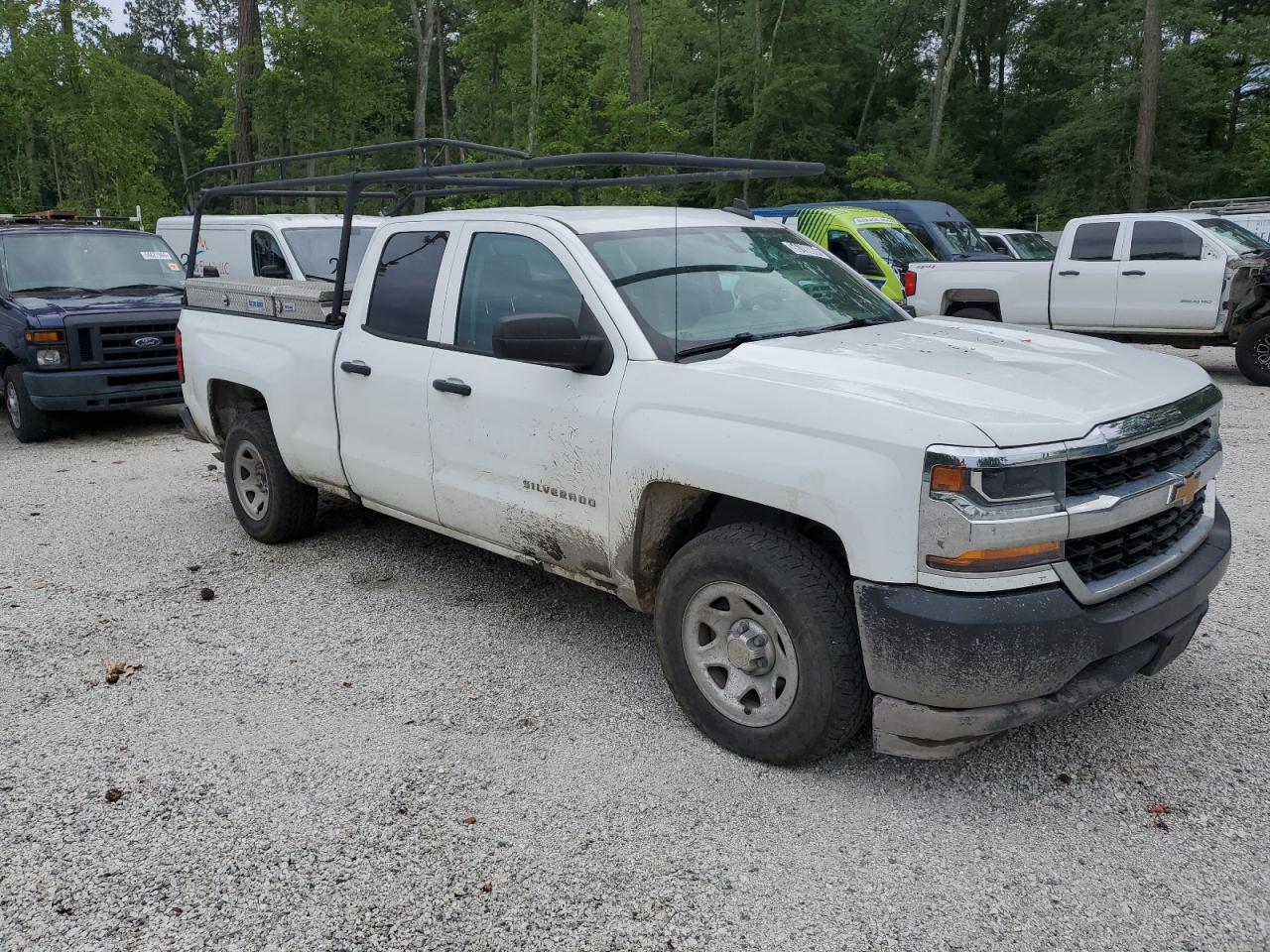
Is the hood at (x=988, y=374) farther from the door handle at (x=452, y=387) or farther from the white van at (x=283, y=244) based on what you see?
the white van at (x=283, y=244)

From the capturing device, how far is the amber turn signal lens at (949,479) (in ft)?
9.47

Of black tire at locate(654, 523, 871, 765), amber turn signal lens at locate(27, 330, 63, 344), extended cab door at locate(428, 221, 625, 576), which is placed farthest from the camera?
amber turn signal lens at locate(27, 330, 63, 344)

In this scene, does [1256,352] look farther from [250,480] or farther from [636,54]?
[636,54]

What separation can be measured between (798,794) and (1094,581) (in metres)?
1.16

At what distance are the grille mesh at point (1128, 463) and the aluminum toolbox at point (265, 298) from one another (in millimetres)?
3757

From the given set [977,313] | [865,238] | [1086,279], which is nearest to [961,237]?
[865,238]

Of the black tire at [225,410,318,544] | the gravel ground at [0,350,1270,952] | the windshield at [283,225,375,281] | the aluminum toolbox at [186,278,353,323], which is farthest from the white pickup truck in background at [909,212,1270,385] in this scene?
the black tire at [225,410,318,544]

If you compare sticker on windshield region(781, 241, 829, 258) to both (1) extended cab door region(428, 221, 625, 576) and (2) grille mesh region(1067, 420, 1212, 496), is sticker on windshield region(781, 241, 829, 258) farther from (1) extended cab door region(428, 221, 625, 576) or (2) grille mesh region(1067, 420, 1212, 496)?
(2) grille mesh region(1067, 420, 1212, 496)

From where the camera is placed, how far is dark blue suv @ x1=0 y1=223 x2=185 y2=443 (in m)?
9.16

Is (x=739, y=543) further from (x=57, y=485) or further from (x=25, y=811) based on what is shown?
(x=57, y=485)

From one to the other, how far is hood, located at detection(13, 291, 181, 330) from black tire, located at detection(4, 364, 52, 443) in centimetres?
55

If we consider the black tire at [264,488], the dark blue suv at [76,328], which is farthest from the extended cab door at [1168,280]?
the dark blue suv at [76,328]

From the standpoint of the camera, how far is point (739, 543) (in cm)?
339

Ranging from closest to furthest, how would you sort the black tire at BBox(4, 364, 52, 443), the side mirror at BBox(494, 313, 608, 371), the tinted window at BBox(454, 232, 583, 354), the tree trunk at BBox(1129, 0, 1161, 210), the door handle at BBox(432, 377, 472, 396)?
1. the side mirror at BBox(494, 313, 608, 371)
2. the tinted window at BBox(454, 232, 583, 354)
3. the door handle at BBox(432, 377, 472, 396)
4. the black tire at BBox(4, 364, 52, 443)
5. the tree trunk at BBox(1129, 0, 1161, 210)
